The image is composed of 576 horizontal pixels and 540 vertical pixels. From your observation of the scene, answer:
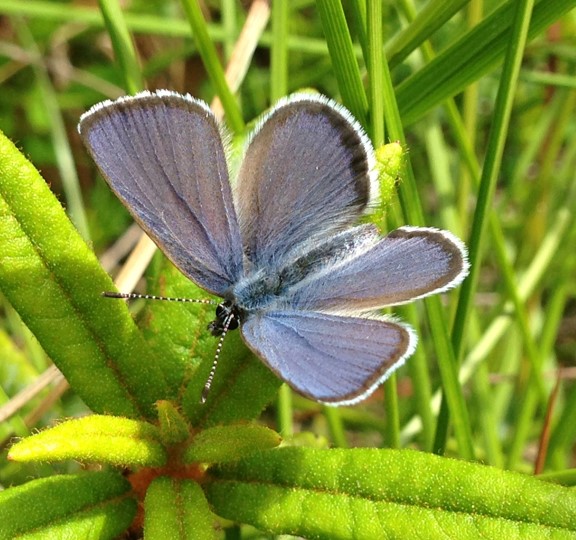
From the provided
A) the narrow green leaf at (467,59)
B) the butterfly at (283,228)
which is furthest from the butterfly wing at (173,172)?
the narrow green leaf at (467,59)

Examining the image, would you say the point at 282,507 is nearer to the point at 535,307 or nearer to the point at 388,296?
the point at 388,296

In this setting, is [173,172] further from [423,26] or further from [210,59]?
[423,26]

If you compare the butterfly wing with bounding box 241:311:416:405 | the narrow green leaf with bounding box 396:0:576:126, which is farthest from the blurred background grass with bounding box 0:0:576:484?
the butterfly wing with bounding box 241:311:416:405

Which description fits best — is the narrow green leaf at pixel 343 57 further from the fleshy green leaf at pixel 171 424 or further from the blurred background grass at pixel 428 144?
the fleshy green leaf at pixel 171 424

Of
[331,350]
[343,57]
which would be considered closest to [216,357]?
[331,350]

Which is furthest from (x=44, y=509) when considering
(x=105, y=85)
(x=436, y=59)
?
(x=105, y=85)

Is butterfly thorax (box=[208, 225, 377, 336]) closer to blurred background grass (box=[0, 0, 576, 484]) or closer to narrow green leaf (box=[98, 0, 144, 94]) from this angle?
blurred background grass (box=[0, 0, 576, 484])
